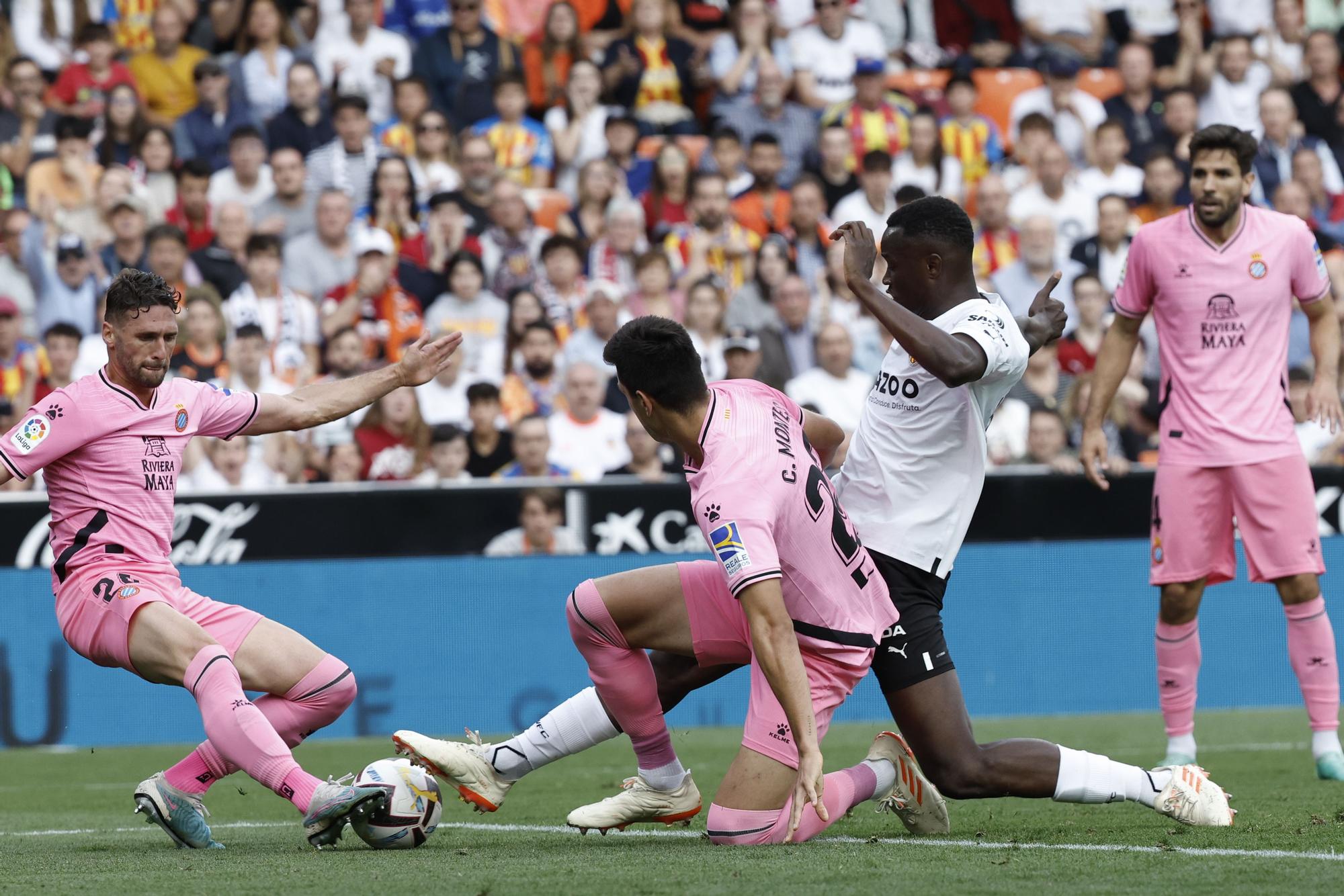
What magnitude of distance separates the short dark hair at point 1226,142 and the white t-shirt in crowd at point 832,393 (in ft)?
17.4

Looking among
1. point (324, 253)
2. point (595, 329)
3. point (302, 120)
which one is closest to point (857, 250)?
point (595, 329)

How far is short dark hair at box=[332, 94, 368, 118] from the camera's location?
14.8m

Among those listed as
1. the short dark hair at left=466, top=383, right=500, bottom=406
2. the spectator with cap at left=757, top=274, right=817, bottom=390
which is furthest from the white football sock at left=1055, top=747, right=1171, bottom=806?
the spectator with cap at left=757, top=274, right=817, bottom=390

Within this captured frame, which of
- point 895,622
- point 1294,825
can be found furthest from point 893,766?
point 1294,825

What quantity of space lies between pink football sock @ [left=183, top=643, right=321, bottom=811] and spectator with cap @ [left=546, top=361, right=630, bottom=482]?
6.77 meters

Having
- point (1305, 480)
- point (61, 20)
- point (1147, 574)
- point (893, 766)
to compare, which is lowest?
point (1147, 574)

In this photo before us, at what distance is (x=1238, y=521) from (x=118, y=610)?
4812 millimetres

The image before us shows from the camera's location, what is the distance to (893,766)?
6.22 metres

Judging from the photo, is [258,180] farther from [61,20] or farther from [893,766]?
[893,766]

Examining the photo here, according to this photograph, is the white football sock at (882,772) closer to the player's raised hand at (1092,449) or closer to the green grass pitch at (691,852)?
the green grass pitch at (691,852)

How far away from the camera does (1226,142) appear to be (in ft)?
25.7

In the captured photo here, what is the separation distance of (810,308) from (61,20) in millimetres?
7049

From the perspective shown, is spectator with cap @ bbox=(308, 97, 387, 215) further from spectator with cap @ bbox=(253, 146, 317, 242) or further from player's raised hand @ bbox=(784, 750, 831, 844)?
player's raised hand @ bbox=(784, 750, 831, 844)

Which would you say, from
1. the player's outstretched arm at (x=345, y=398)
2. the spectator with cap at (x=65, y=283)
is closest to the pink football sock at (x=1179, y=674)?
the player's outstretched arm at (x=345, y=398)
